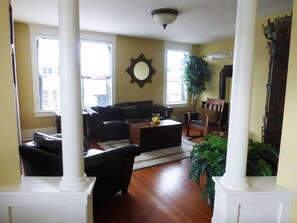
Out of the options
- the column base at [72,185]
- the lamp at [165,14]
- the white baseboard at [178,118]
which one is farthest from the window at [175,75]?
the column base at [72,185]

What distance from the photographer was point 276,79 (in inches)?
102

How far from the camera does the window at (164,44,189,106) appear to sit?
6606 millimetres

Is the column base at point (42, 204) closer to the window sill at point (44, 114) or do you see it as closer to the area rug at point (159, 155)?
the area rug at point (159, 155)

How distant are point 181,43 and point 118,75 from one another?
2.29 m

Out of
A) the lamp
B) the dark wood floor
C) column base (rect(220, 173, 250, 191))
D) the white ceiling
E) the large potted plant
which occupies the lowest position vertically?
the dark wood floor

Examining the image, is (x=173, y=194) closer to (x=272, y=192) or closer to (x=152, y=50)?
(x=272, y=192)

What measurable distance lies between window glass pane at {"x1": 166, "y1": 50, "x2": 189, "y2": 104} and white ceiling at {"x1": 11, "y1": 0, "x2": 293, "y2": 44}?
56.8 inches

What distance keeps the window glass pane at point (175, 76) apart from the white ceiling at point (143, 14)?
4.74 ft

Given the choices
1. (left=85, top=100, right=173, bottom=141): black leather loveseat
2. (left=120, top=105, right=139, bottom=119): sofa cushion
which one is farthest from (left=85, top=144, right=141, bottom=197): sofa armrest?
(left=120, top=105, right=139, bottom=119): sofa cushion

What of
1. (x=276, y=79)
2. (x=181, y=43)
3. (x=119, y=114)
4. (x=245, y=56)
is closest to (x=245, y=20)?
(x=245, y=56)

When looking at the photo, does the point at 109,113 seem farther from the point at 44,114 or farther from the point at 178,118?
the point at 178,118

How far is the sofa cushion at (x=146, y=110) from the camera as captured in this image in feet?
18.6

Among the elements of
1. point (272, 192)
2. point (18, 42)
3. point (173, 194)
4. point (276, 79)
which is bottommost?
point (173, 194)

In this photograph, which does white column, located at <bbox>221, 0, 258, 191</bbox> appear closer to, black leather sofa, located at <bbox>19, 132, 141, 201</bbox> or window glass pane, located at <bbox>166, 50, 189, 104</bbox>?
black leather sofa, located at <bbox>19, 132, 141, 201</bbox>
